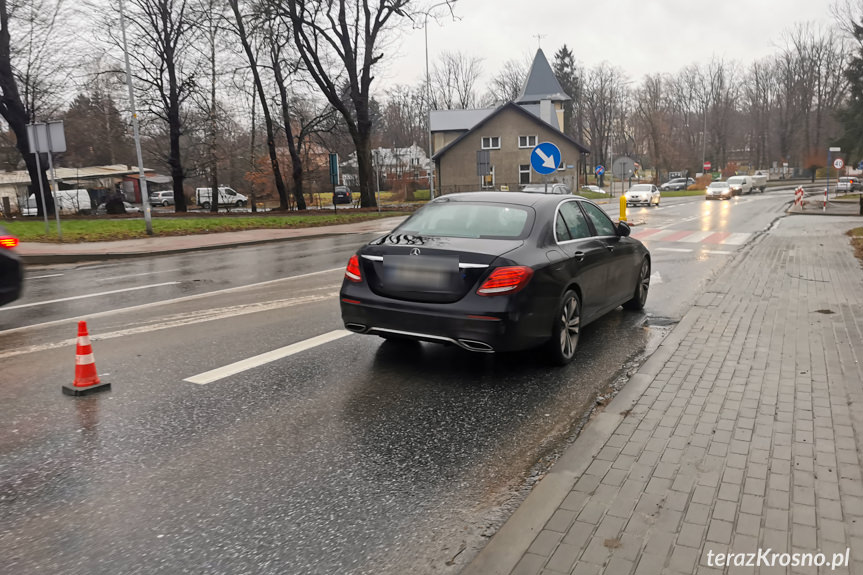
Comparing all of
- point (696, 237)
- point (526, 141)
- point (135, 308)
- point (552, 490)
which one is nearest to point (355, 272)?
point (552, 490)

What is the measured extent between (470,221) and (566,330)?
1.35 m

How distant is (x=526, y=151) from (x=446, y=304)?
187ft

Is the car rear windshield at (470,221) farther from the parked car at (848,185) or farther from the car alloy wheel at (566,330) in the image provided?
the parked car at (848,185)

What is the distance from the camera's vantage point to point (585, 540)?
287 centimetres

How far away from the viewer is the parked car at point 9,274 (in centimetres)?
686

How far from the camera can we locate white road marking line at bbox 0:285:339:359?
6531 millimetres

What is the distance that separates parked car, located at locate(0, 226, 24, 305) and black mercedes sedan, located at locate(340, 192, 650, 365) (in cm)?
400

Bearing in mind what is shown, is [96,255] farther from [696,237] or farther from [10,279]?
[696,237]

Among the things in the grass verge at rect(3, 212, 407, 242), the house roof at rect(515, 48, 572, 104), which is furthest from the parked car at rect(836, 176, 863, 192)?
the grass verge at rect(3, 212, 407, 242)

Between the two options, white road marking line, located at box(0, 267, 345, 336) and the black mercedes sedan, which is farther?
white road marking line, located at box(0, 267, 345, 336)

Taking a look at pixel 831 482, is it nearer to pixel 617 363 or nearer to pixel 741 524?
pixel 741 524

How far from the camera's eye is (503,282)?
508cm

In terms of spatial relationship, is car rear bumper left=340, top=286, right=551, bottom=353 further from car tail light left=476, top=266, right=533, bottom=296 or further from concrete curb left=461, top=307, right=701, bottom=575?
concrete curb left=461, top=307, right=701, bottom=575

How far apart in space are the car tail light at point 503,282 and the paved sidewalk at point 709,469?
3.82ft
